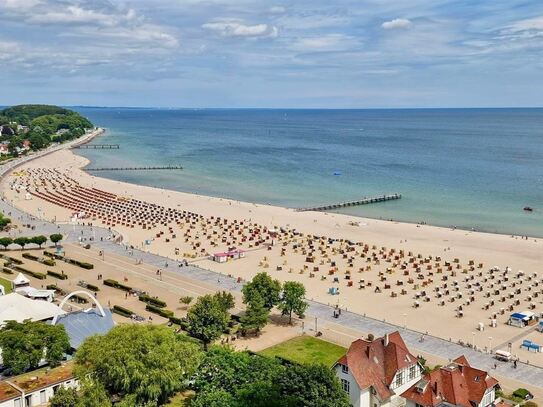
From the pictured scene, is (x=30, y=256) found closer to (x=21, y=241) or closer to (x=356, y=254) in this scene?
(x=21, y=241)

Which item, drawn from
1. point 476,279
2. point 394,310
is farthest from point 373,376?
point 476,279

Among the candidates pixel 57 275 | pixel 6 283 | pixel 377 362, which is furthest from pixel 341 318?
pixel 6 283

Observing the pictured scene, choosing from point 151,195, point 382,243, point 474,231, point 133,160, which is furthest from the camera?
point 133,160

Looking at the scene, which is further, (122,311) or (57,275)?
(57,275)

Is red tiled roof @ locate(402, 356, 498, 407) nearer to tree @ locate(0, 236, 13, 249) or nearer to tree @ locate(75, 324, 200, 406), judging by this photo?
tree @ locate(75, 324, 200, 406)

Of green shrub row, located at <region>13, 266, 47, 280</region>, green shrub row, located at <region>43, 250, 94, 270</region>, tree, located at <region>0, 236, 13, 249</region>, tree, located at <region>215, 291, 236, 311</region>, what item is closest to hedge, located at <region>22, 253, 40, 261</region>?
green shrub row, located at <region>43, 250, 94, 270</region>

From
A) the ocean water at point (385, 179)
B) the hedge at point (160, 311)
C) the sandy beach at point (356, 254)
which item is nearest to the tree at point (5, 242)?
the sandy beach at point (356, 254)

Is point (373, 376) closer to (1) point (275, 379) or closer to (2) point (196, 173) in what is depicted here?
(1) point (275, 379)
